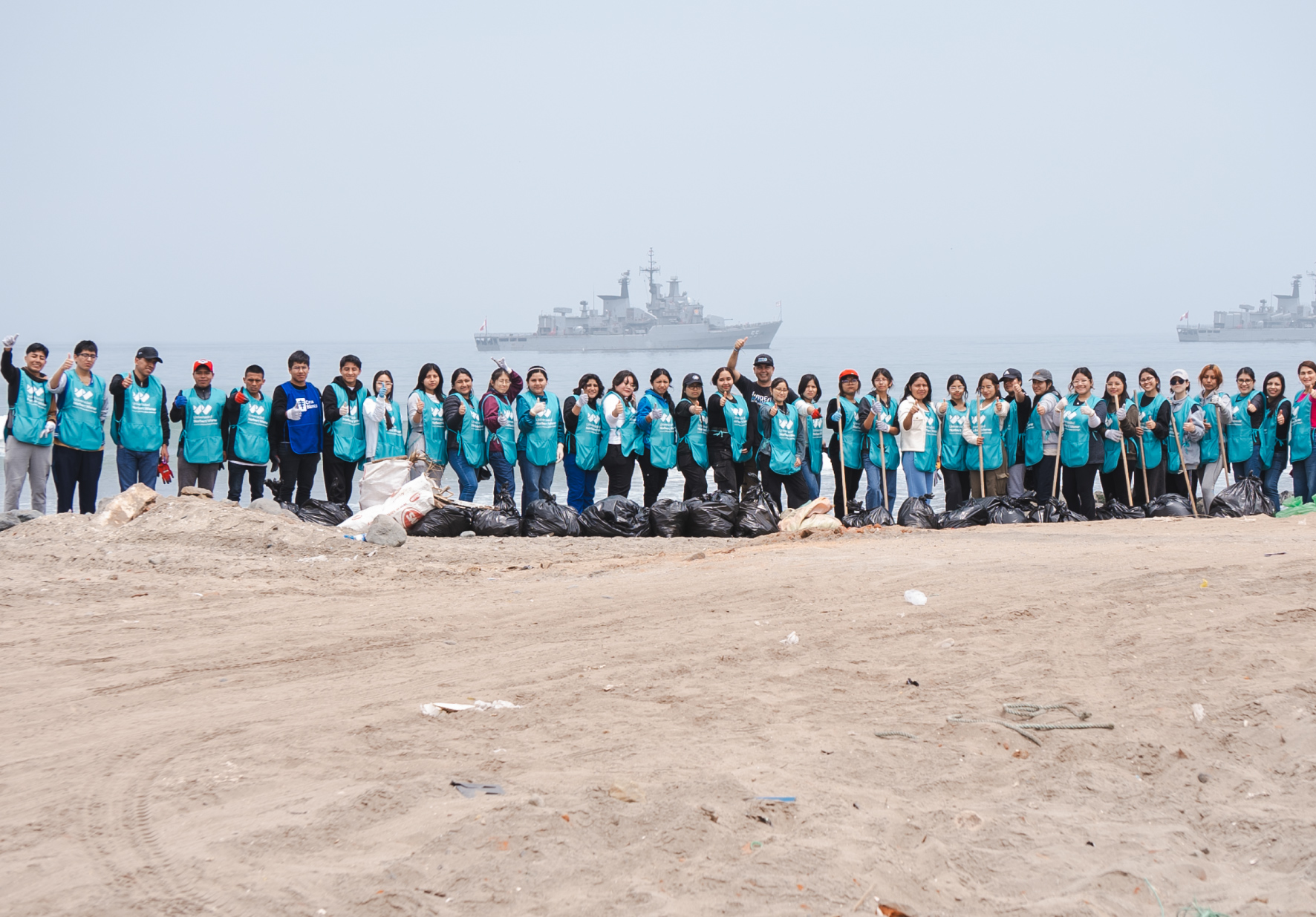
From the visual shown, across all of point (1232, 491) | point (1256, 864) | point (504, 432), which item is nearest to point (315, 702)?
point (1256, 864)

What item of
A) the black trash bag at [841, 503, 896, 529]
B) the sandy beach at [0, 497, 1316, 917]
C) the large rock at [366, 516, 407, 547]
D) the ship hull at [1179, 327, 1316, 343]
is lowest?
the sandy beach at [0, 497, 1316, 917]

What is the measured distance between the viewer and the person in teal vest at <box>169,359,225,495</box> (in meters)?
9.78

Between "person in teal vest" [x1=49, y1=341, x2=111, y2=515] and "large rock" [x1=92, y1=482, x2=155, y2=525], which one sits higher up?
"person in teal vest" [x1=49, y1=341, x2=111, y2=515]

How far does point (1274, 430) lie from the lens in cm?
1024

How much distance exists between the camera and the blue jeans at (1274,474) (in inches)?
403

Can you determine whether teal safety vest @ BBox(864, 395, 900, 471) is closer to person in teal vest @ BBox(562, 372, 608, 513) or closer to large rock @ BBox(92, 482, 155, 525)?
person in teal vest @ BBox(562, 372, 608, 513)

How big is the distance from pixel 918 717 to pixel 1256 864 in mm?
1370

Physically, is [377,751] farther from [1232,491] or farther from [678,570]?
[1232,491]

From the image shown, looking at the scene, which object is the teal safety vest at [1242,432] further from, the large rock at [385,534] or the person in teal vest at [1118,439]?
the large rock at [385,534]

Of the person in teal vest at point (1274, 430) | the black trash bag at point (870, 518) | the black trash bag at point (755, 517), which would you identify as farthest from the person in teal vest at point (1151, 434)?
the black trash bag at point (755, 517)

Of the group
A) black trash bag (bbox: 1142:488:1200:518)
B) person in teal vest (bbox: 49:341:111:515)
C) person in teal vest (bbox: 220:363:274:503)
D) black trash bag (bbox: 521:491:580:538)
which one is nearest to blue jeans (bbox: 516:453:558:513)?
black trash bag (bbox: 521:491:580:538)

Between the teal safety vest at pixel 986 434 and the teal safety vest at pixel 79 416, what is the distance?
A: 8.22 metres

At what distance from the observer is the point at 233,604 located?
6.53m

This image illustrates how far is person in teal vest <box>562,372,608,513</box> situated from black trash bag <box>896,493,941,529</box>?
300cm
